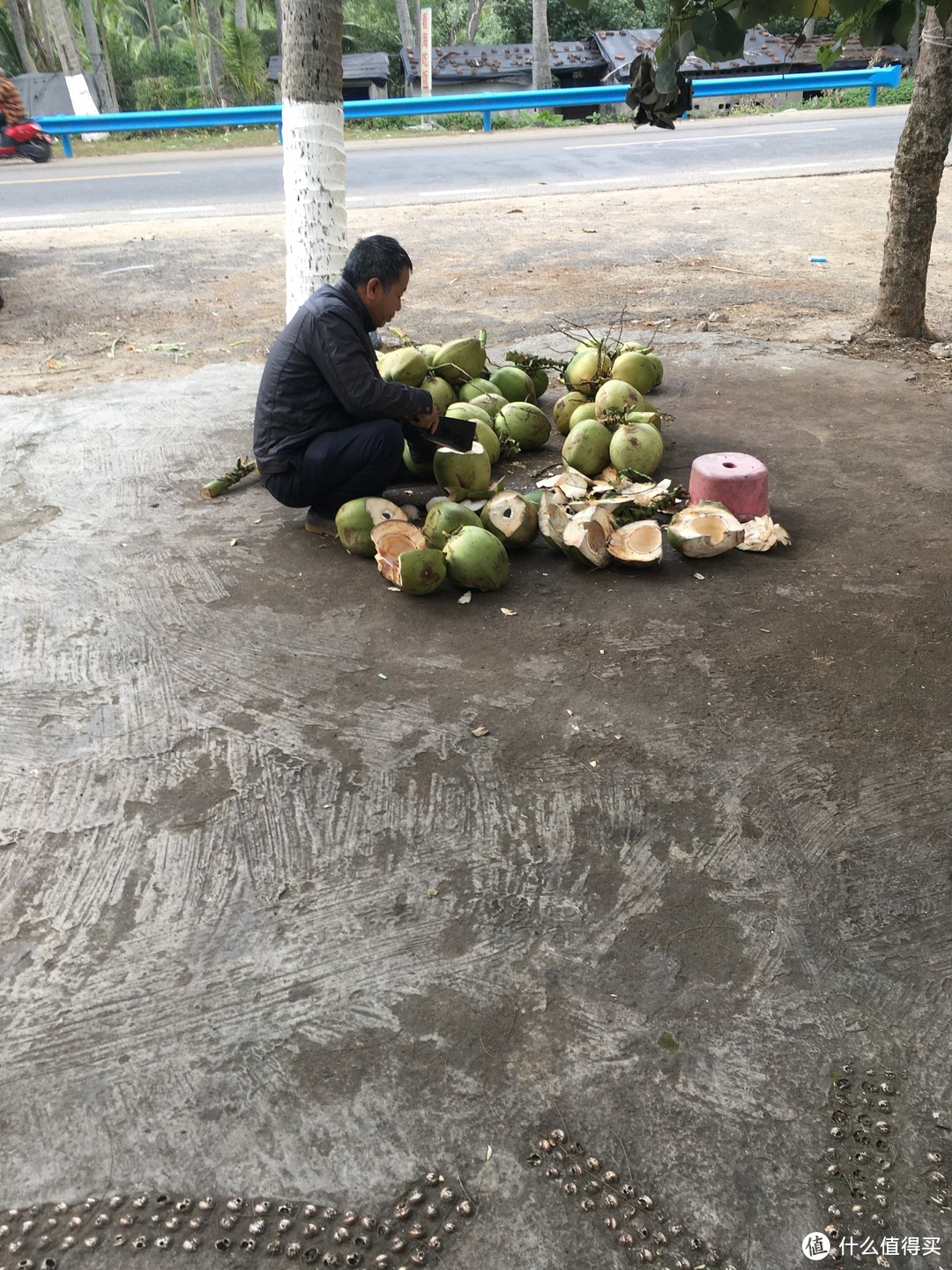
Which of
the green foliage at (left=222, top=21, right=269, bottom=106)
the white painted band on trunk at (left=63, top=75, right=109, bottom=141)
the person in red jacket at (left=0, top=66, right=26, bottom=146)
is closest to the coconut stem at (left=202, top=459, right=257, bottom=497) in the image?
the person in red jacket at (left=0, top=66, right=26, bottom=146)

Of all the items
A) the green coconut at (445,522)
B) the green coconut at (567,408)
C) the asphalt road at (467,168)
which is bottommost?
the green coconut at (445,522)

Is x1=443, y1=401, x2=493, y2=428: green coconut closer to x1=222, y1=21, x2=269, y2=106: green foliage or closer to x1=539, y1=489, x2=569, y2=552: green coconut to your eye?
x1=539, y1=489, x2=569, y2=552: green coconut

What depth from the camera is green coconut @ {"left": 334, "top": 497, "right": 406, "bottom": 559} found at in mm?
4004

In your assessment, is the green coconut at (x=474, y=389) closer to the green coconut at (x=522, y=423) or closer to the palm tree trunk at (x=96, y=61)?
the green coconut at (x=522, y=423)

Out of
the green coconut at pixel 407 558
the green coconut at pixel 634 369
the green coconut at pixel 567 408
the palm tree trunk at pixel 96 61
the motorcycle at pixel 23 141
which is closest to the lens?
the green coconut at pixel 407 558

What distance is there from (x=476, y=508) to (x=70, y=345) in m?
4.38

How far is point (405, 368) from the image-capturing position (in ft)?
15.6

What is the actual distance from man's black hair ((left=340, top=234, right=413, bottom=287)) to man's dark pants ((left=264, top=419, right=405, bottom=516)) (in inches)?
22.1

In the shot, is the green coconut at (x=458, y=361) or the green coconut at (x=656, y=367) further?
the green coconut at (x=656, y=367)

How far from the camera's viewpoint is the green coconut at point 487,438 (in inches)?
180

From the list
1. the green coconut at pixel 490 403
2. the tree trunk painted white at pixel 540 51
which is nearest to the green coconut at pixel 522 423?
the green coconut at pixel 490 403

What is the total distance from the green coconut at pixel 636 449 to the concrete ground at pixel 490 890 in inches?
27.1

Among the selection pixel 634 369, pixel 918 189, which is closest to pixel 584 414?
pixel 634 369

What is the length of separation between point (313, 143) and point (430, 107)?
14.5 m
